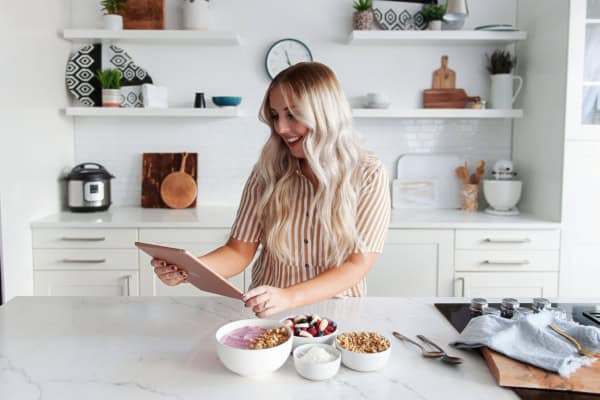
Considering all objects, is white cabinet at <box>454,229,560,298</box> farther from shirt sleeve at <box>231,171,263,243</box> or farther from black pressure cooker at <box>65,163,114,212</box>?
black pressure cooker at <box>65,163,114,212</box>

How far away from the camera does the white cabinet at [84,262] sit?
3.09 meters

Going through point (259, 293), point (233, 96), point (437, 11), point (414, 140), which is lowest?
point (259, 293)

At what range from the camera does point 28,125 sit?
3.07 metres

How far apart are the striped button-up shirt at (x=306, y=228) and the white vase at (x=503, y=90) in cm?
202

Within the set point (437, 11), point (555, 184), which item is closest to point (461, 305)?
point (555, 184)

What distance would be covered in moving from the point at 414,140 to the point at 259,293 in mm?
2612

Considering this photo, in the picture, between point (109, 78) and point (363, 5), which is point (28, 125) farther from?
point (363, 5)

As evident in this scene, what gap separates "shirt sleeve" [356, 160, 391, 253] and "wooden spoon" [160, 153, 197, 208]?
6.88ft

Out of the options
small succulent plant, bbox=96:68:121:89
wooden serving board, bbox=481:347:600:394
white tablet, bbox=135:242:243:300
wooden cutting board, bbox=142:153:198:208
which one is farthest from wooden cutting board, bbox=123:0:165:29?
wooden serving board, bbox=481:347:600:394

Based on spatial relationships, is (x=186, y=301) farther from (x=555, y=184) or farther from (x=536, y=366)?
(x=555, y=184)

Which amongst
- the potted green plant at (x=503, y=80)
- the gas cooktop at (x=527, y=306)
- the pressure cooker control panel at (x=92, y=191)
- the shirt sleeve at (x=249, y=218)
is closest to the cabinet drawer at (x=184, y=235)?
the pressure cooker control panel at (x=92, y=191)

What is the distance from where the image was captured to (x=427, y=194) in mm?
3725

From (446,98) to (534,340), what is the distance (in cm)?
266

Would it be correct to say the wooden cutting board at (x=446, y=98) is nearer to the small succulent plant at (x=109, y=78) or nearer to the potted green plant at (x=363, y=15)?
the potted green plant at (x=363, y=15)
